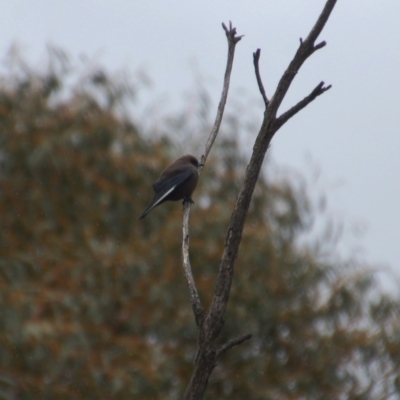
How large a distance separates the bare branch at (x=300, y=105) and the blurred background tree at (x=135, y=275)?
496 centimetres

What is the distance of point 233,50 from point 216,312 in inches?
48.7

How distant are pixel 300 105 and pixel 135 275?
624cm

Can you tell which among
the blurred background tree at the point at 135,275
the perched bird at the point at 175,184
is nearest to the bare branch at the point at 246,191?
the perched bird at the point at 175,184

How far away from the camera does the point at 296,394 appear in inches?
341

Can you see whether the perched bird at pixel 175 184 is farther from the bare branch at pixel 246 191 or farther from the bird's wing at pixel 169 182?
the bare branch at pixel 246 191

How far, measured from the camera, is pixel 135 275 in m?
8.40

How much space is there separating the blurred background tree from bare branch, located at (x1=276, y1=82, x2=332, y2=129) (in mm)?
4964

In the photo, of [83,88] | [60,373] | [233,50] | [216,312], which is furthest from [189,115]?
[216,312]

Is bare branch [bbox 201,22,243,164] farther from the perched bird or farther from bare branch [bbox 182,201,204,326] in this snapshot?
the perched bird

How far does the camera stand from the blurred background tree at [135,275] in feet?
24.9

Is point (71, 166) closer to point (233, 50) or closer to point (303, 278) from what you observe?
point (303, 278)

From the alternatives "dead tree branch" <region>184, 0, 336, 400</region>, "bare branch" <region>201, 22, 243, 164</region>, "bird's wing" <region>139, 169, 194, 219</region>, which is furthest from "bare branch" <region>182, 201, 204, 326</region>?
"bird's wing" <region>139, 169, 194, 219</region>

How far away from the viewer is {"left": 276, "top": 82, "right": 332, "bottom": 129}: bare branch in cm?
227

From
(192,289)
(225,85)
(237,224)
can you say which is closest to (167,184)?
(225,85)
